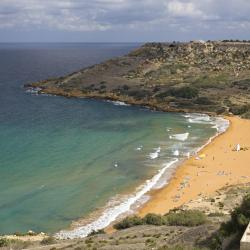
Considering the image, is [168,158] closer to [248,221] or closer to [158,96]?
[248,221]

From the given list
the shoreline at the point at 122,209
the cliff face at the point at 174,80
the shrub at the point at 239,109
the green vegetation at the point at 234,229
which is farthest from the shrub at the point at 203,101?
the green vegetation at the point at 234,229

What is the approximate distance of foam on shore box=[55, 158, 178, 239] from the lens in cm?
3372

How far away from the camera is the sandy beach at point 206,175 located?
134 ft

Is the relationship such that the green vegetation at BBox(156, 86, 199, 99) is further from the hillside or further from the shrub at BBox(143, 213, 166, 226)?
the shrub at BBox(143, 213, 166, 226)

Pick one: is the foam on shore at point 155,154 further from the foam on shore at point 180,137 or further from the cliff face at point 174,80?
the cliff face at point 174,80

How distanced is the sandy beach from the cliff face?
71.4 ft

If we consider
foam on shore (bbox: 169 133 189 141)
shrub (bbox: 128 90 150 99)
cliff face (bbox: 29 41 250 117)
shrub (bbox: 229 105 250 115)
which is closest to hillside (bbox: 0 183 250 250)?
foam on shore (bbox: 169 133 189 141)

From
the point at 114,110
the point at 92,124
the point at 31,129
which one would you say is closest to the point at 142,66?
the point at 114,110

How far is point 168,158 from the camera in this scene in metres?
53.7

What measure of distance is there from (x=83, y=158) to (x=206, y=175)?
1336cm

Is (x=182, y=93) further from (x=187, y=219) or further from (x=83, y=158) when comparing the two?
(x=187, y=219)

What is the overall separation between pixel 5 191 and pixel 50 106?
1906 inches

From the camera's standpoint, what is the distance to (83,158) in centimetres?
5297

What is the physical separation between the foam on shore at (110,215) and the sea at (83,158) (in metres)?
0.05
